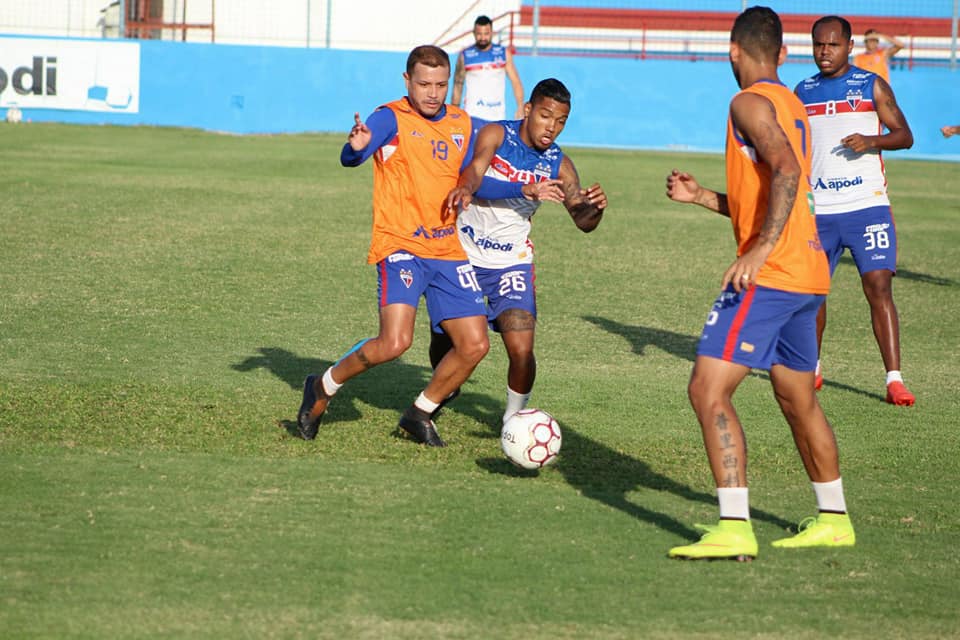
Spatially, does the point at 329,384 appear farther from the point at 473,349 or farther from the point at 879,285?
the point at 879,285

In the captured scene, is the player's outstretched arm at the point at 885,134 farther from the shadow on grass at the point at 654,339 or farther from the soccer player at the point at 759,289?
the soccer player at the point at 759,289

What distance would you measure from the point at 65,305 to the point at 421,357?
3015 millimetres

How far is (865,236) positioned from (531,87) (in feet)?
71.2

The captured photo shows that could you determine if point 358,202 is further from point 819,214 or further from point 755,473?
point 755,473

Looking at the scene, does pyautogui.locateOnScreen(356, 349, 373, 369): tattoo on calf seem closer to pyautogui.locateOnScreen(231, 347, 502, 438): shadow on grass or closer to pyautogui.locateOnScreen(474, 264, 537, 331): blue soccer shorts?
pyautogui.locateOnScreen(231, 347, 502, 438): shadow on grass

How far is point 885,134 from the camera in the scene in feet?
26.7

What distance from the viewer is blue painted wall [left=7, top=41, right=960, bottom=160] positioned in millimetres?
28875

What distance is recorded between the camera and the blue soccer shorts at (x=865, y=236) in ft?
26.8

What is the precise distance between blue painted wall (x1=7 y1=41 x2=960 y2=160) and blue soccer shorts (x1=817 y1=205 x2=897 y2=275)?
2191cm

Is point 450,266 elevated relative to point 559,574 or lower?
elevated

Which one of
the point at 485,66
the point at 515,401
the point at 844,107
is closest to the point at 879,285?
the point at 844,107

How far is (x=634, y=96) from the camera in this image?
30016 mm

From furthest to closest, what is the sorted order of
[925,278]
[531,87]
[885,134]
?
[531,87], [925,278], [885,134]

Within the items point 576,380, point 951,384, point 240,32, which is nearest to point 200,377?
point 576,380
